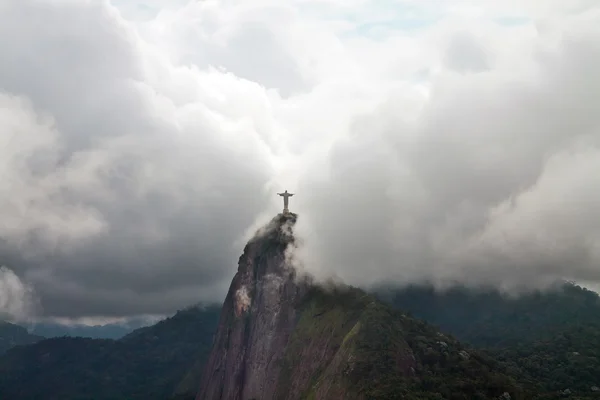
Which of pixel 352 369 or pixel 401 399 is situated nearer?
pixel 401 399

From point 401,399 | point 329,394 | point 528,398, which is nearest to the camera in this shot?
point 401,399

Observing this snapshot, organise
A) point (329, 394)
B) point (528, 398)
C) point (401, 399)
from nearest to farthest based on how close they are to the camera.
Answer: point (401, 399) → point (528, 398) → point (329, 394)

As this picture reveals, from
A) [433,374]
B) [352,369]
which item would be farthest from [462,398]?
[352,369]

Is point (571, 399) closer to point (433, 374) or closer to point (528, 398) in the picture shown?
point (528, 398)

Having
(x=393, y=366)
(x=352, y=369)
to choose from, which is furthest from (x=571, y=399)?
(x=352, y=369)

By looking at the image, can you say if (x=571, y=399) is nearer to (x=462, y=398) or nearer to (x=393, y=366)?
(x=462, y=398)

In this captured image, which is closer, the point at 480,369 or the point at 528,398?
the point at 528,398

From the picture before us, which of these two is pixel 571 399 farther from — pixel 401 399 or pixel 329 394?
pixel 329 394

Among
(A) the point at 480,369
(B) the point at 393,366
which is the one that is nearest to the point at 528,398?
(A) the point at 480,369
